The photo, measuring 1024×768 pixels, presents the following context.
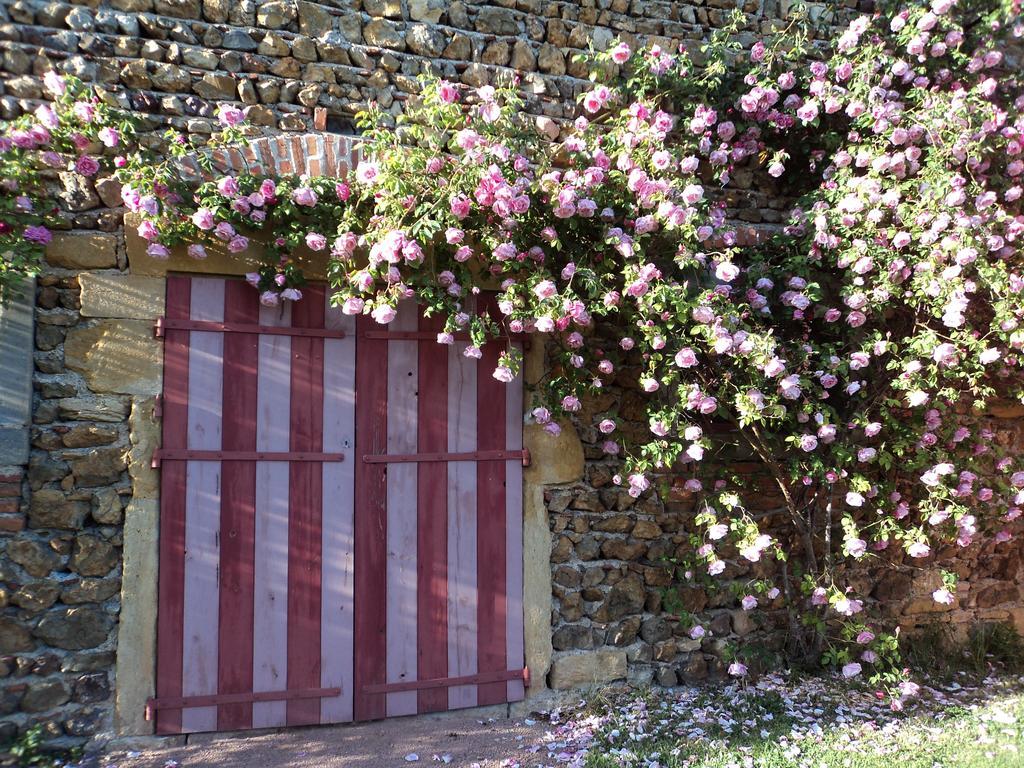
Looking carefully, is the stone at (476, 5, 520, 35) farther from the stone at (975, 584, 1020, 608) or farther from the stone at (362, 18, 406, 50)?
the stone at (975, 584, 1020, 608)

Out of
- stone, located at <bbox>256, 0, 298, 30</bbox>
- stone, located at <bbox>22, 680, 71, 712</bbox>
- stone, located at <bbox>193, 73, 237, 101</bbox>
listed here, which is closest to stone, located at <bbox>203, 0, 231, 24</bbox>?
stone, located at <bbox>256, 0, 298, 30</bbox>

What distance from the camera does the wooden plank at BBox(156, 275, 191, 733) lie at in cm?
319

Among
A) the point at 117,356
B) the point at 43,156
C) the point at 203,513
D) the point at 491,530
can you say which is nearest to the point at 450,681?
the point at 491,530

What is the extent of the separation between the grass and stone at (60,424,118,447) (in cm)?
240

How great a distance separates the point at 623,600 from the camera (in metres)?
3.74

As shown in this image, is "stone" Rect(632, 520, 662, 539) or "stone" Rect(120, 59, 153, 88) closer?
"stone" Rect(120, 59, 153, 88)

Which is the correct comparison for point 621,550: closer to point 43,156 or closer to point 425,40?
point 425,40

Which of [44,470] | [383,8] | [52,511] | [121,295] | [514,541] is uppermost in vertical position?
[383,8]

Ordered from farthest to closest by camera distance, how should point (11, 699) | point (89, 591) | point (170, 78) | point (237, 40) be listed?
1. point (237, 40)
2. point (170, 78)
3. point (89, 591)
4. point (11, 699)

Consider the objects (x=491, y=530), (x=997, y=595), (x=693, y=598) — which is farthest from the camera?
(x=997, y=595)

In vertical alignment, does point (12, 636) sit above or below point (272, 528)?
below

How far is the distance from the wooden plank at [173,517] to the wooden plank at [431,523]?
→ 41.8 inches

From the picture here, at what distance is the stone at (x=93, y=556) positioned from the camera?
310 centimetres

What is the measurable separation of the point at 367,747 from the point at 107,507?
1540 millimetres
